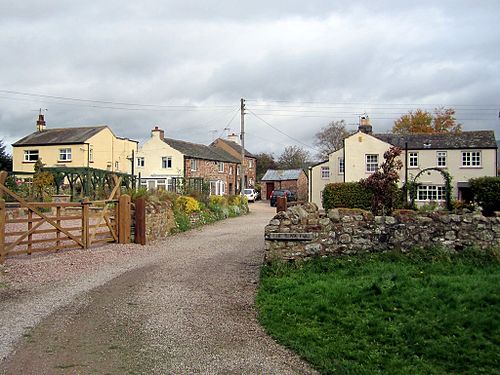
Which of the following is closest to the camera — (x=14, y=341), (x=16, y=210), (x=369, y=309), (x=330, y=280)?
(x=14, y=341)

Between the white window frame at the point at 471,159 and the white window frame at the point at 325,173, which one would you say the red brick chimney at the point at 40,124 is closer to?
the white window frame at the point at 325,173

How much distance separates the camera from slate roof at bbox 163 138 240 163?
47.7 metres

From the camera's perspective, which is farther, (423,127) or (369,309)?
(423,127)

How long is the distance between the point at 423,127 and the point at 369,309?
54.0m

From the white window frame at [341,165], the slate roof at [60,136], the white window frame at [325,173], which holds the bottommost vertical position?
the white window frame at [325,173]

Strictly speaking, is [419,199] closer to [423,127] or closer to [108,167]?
[423,127]

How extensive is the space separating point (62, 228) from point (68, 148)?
35.1 meters

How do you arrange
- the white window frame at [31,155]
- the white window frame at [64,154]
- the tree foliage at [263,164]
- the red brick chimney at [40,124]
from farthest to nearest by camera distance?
the tree foliage at [263,164]
the red brick chimney at [40,124]
the white window frame at [31,155]
the white window frame at [64,154]

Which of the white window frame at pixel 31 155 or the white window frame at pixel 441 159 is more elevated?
the white window frame at pixel 31 155

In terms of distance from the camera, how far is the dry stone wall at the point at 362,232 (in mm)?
9797

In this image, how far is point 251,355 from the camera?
551cm

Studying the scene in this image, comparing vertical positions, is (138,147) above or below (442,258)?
above

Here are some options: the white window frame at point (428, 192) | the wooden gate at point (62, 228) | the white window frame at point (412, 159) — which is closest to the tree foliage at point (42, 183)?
the wooden gate at point (62, 228)

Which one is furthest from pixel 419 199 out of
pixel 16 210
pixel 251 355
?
pixel 251 355
